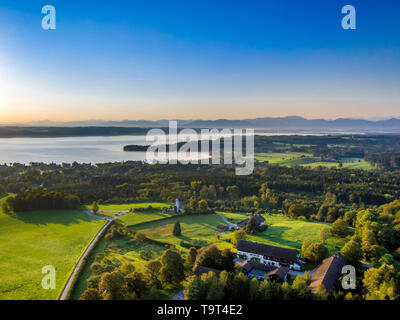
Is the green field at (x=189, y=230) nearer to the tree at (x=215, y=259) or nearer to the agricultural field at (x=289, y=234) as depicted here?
the agricultural field at (x=289, y=234)

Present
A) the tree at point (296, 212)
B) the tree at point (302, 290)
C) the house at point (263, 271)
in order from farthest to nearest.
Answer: the tree at point (296, 212)
the house at point (263, 271)
the tree at point (302, 290)

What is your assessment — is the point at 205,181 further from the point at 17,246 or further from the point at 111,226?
the point at 17,246

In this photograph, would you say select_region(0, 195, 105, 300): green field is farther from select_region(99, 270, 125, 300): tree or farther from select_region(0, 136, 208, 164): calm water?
select_region(0, 136, 208, 164): calm water

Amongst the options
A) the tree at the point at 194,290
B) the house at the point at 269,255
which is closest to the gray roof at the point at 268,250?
the house at the point at 269,255

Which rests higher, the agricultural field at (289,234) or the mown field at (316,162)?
the mown field at (316,162)

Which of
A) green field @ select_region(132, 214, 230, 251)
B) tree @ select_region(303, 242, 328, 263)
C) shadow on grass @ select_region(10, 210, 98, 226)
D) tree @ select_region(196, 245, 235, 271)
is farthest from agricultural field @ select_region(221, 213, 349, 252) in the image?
shadow on grass @ select_region(10, 210, 98, 226)
